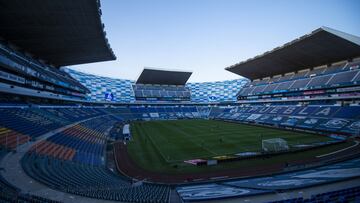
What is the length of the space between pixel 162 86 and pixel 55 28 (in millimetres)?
74286

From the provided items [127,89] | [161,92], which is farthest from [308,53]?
[127,89]

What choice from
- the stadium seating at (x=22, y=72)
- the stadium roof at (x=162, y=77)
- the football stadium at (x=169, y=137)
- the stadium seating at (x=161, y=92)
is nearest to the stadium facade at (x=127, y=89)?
the stadium seating at (x=161, y=92)

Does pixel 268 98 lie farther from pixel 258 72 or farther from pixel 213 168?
pixel 213 168

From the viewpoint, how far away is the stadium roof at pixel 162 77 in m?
93.0

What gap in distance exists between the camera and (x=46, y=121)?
115ft

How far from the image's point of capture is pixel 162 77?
9962 cm

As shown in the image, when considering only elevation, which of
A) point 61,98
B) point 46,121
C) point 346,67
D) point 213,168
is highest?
point 346,67

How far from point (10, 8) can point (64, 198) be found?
28988mm

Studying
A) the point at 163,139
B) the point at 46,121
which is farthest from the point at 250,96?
the point at 46,121

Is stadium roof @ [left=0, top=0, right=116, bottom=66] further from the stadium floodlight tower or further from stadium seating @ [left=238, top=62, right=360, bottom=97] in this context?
stadium seating @ [left=238, top=62, right=360, bottom=97]

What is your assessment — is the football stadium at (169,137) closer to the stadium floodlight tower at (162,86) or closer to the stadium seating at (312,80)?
the stadium seating at (312,80)

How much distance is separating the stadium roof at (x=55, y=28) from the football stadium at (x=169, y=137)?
0.62ft

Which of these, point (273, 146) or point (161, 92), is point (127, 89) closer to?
point (161, 92)

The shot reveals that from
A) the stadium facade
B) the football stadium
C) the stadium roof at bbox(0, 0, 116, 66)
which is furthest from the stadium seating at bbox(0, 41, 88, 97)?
the stadium facade
